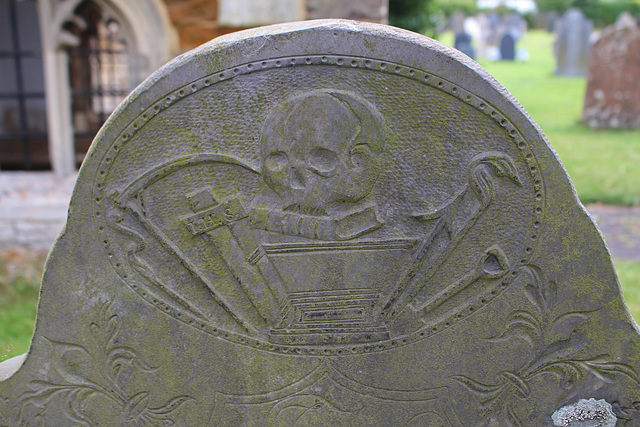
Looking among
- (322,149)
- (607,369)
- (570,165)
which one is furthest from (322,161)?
(570,165)

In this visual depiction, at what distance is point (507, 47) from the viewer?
20.2m

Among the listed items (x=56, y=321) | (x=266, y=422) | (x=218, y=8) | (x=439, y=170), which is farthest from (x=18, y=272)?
(x=439, y=170)

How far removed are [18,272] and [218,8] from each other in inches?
103

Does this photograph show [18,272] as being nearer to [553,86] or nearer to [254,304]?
[254,304]

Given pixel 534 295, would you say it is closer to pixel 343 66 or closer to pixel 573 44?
pixel 343 66

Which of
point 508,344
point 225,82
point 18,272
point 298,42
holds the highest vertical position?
point 298,42

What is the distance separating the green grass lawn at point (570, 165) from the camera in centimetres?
380

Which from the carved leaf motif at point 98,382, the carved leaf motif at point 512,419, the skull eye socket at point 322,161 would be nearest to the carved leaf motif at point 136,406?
the carved leaf motif at point 98,382

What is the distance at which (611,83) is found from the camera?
8883 mm

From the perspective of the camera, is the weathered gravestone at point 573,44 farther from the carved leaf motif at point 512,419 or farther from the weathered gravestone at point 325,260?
the carved leaf motif at point 512,419

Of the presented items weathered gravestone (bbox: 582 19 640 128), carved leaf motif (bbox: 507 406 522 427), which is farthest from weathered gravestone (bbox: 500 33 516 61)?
carved leaf motif (bbox: 507 406 522 427)

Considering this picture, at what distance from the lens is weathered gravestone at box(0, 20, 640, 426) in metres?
1.79

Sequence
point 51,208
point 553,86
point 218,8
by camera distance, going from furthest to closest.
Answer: point 553,86, point 51,208, point 218,8

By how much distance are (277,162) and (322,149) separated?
15 cm
